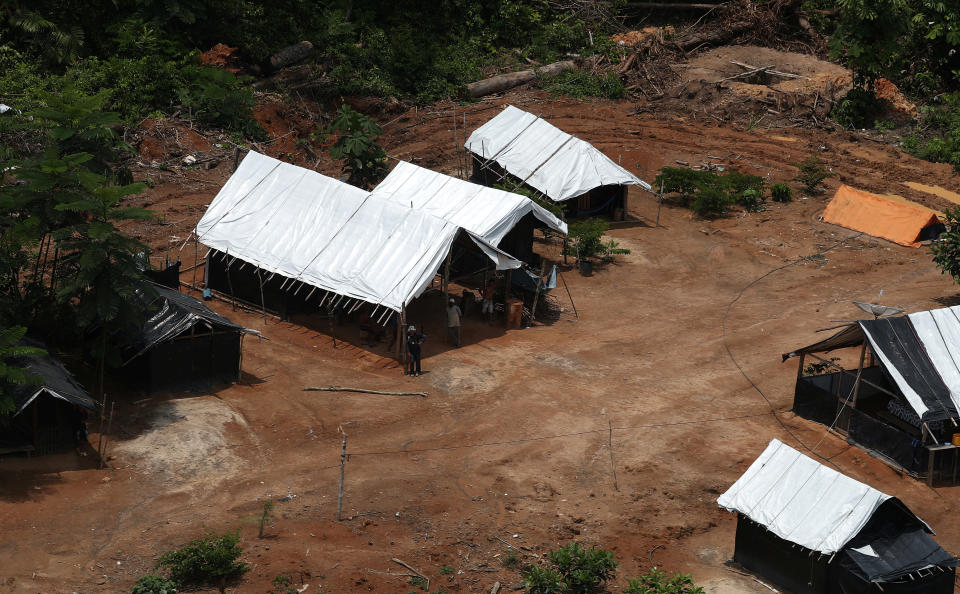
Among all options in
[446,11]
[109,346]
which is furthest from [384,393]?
[446,11]

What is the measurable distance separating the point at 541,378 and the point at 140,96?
70.1ft

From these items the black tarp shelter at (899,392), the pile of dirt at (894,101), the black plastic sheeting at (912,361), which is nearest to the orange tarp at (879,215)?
the pile of dirt at (894,101)

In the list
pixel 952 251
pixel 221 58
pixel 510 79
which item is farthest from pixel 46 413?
pixel 510 79

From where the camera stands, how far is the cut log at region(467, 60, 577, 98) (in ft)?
150

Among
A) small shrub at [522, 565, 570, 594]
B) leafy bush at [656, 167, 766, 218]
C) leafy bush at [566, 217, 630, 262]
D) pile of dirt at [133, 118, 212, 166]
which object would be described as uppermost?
leafy bush at [656, 167, 766, 218]

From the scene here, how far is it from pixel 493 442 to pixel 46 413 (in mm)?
8741

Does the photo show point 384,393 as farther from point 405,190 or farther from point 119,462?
point 405,190

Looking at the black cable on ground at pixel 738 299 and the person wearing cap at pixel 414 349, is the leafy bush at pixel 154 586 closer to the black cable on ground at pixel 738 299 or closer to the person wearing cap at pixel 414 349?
the person wearing cap at pixel 414 349

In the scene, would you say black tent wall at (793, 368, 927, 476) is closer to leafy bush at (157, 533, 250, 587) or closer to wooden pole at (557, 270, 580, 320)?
wooden pole at (557, 270, 580, 320)

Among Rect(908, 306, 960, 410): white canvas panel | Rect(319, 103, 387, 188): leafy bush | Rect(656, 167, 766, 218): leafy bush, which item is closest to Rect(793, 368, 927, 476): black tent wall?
Rect(908, 306, 960, 410): white canvas panel

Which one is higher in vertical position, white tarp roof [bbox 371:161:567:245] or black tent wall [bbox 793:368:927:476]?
white tarp roof [bbox 371:161:567:245]

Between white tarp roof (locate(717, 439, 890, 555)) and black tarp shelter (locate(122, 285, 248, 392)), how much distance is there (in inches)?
463

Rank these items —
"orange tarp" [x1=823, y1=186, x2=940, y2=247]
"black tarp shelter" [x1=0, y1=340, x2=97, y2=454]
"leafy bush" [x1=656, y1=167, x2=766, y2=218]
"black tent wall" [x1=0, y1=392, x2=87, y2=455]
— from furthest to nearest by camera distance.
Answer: "leafy bush" [x1=656, y1=167, x2=766, y2=218] < "orange tarp" [x1=823, y1=186, x2=940, y2=247] < "black tent wall" [x1=0, y1=392, x2=87, y2=455] < "black tarp shelter" [x1=0, y1=340, x2=97, y2=454]

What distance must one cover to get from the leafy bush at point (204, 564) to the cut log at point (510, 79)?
31524 millimetres
